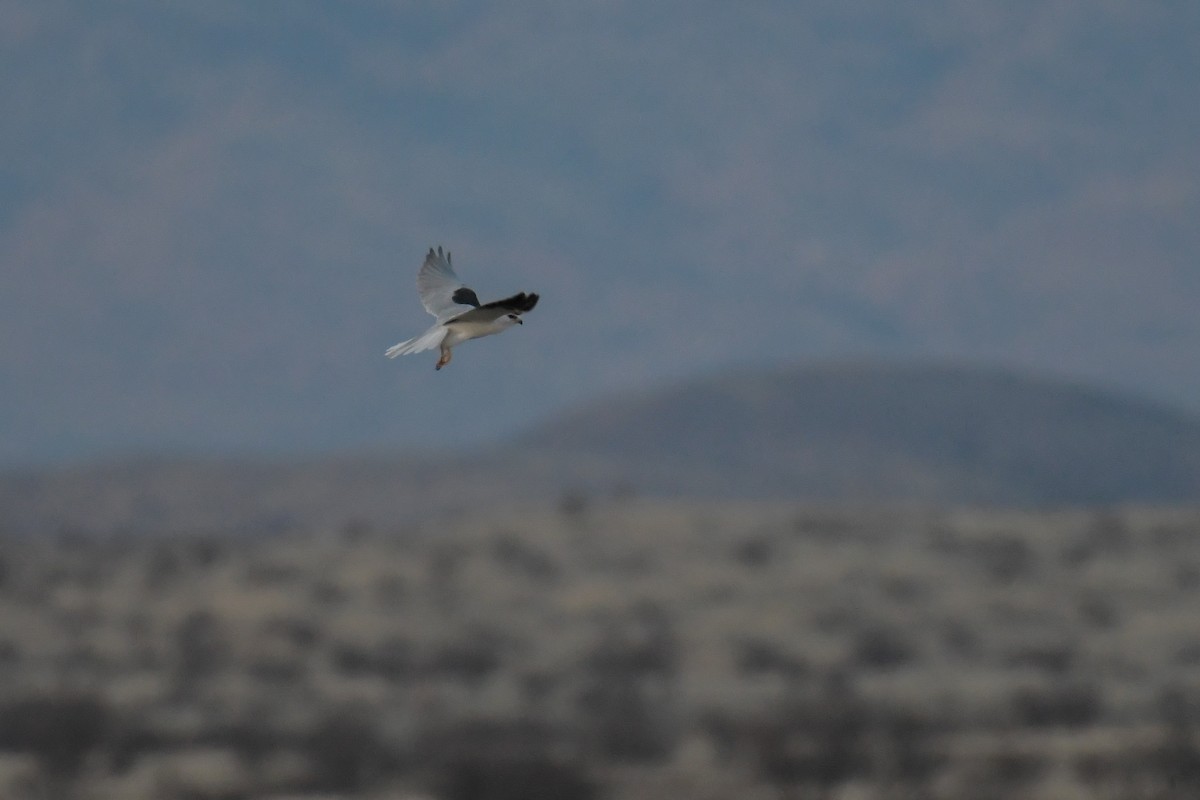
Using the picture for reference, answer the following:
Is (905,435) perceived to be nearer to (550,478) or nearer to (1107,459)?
(1107,459)

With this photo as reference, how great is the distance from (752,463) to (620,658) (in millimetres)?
86005

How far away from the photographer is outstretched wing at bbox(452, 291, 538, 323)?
6.70 m

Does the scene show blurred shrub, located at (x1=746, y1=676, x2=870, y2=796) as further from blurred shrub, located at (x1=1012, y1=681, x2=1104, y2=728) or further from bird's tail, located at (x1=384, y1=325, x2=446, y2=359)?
bird's tail, located at (x1=384, y1=325, x2=446, y2=359)

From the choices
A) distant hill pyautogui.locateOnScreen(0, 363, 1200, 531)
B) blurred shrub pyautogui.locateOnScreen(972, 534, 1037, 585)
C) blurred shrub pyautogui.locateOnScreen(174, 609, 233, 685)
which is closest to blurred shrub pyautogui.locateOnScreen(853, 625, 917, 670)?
blurred shrub pyautogui.locateOnScreen(972, 534, 1037, 585)

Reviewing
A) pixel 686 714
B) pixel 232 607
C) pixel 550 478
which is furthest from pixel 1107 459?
pixel 686 714

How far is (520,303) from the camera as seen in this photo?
264 inches

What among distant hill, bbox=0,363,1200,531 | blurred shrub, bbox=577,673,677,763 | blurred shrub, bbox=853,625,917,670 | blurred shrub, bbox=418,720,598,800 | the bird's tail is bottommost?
the bird's tail

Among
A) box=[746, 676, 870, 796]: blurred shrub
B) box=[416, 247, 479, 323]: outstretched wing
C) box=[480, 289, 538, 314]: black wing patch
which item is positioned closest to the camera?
box=[480, 289, 538, 314]: black wing patch

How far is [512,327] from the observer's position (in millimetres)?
6750

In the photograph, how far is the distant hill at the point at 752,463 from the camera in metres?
109

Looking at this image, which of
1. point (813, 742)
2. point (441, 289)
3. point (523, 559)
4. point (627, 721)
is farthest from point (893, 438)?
point (441, 289)

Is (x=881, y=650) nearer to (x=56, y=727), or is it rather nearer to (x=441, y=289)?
(x=56, y=727)

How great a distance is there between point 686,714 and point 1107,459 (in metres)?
105

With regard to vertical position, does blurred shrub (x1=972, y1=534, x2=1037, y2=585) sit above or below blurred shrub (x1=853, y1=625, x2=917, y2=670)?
above
